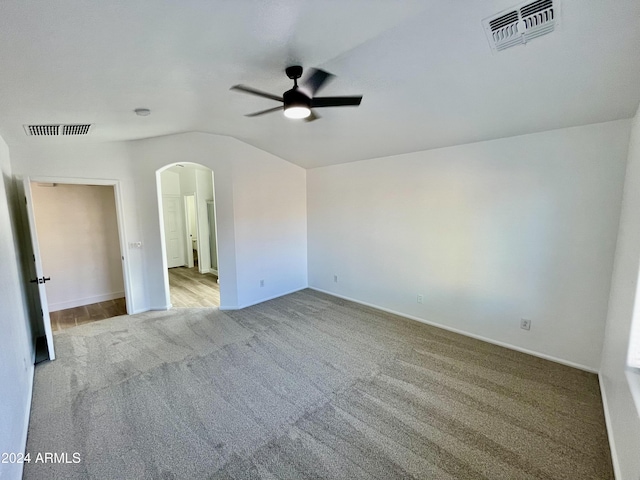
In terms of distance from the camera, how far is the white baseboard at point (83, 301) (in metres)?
4.58

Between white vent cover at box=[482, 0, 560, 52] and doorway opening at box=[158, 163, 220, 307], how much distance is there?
5.48 meters

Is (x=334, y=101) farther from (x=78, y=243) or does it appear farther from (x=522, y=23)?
(x=78, y=243)

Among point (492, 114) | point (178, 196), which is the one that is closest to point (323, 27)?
point (492, 114)

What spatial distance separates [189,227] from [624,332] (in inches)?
324

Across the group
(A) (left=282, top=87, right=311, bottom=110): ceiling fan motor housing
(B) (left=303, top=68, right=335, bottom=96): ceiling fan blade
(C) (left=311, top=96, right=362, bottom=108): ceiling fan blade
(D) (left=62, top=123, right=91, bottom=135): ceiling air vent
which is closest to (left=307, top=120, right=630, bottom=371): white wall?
(C) (left=311, top=96, right=362, bottom=108): ceiling fan blade

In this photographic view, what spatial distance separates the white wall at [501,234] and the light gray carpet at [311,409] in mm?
462

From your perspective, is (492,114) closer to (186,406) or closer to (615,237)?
(615,237)

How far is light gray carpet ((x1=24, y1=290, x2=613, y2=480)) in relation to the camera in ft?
5.87

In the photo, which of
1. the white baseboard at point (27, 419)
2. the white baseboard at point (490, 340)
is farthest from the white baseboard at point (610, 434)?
the white baseboard at point (27, 419)

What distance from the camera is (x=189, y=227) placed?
24.8 feet

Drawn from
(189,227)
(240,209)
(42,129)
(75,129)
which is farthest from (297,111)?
(189,227)

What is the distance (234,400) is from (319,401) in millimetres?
759

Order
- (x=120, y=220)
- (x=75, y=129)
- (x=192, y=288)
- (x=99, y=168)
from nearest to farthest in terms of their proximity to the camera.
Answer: (x=75, y=129) < (x=99, y=168) < (x=120, y=220) < (x=192, y=288)

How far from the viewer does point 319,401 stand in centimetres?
237
